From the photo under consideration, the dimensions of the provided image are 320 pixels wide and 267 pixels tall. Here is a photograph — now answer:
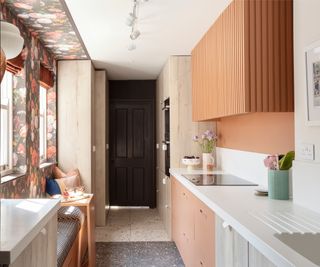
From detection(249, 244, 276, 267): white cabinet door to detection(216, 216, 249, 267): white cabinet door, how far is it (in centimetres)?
5

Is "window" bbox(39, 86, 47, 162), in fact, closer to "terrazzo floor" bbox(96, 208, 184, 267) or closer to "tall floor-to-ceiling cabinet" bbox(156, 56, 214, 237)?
"terrazzo floor" bbox(96, 208, 184, 267)

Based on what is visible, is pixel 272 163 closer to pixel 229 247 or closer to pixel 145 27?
pixel 229 247

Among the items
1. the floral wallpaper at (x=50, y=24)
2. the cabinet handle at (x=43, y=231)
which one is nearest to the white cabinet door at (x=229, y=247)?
the cabinet handle at (x=43, y=231)

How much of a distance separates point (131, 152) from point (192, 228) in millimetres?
3269

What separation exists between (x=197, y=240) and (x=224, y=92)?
1217mm

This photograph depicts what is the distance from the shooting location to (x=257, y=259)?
1.38 metres

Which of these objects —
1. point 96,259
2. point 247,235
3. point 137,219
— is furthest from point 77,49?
point 247,235

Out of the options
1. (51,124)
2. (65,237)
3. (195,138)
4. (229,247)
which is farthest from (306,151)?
(51,124)

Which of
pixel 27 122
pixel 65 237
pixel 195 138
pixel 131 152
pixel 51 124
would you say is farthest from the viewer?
pixel 131 152

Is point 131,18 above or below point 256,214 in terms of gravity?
above

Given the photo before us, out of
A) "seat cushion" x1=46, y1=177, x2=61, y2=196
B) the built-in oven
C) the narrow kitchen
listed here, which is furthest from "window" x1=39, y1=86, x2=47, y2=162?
the built-in oven

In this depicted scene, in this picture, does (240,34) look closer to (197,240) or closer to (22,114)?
(197,240)

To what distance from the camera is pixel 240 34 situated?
7.15ft

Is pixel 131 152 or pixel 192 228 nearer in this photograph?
pixel 192 228
